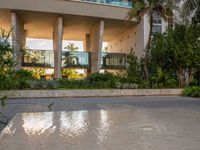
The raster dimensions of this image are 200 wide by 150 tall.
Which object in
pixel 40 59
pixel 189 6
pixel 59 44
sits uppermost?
pixel 189 6

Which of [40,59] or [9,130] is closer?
[9,130]

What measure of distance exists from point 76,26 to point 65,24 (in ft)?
5.89


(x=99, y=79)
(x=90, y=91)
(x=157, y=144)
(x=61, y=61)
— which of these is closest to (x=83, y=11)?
(x=61, y=61)

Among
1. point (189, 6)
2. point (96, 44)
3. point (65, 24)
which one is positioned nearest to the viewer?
point (189, 6)

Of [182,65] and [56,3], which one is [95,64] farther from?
[182,65]

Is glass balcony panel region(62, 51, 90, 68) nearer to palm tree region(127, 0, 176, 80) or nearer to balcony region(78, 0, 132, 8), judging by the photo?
balcony region(78, 0, 132, 8)

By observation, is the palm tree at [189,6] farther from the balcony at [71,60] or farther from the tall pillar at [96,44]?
the balcony at [71,60]

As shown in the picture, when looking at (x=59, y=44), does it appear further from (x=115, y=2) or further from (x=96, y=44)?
(x=115, y=2)

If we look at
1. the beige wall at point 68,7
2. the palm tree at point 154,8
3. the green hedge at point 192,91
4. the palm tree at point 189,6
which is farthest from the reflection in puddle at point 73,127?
the beige wall at point 68,7

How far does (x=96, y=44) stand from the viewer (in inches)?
1350

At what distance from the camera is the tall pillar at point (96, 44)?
32.8 metres

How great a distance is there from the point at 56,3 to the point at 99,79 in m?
10.6

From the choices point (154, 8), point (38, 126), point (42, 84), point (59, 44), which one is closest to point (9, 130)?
point (38, 126)

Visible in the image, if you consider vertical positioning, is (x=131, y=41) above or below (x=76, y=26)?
below
